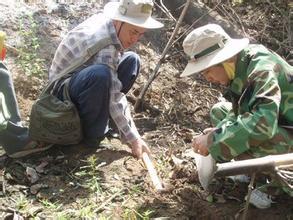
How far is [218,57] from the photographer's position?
2.46 meters

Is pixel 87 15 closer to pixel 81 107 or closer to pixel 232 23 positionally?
pixel 232 23

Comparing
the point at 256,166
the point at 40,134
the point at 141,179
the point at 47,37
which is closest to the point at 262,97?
the point at 256,166

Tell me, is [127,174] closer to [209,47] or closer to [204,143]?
[204,143]

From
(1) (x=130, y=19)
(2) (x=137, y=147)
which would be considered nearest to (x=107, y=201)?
(2) (x=137, y=147)

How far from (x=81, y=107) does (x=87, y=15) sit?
69.8 inches

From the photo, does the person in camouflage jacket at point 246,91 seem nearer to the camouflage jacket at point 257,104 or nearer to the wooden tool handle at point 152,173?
the camouflage jacket at point 257,104

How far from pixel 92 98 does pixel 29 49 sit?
1.26m

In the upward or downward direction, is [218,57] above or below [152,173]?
above

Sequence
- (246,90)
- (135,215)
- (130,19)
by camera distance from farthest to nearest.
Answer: (130,19) → (135,215) → (246,90)

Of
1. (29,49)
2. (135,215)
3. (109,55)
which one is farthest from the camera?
(29,49)

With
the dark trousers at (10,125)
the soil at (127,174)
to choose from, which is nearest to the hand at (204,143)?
the soil at (127,174)

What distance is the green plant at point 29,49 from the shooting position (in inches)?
150

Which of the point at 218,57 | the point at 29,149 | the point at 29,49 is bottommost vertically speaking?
the point at 29,149

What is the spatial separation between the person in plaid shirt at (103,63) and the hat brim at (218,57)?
1.91 feet
